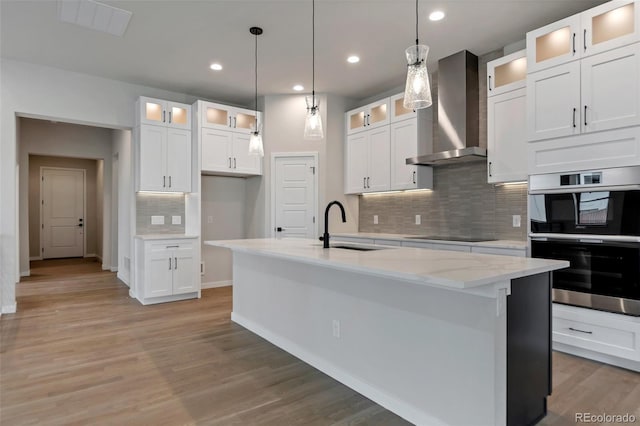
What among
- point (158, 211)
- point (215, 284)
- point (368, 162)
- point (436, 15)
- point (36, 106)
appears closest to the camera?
point (436, 15)

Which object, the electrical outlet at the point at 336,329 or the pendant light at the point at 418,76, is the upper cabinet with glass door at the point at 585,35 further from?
the electrical outlet at the point at 336,329

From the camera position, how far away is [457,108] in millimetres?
4062

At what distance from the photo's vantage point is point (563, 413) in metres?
2.15

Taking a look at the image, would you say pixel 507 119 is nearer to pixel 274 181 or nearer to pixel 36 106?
pixel 274 181

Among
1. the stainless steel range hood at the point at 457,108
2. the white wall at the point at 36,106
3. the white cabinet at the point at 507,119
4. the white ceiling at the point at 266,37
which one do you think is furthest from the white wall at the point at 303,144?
the white cabinet at the point at 507,119

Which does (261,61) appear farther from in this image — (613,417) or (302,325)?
(613,417)

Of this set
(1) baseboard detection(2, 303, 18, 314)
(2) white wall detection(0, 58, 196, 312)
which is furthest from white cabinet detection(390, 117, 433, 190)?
(1) baseboard detection(2, 303, 18, 314)

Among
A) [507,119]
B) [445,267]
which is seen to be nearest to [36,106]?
[445,267]

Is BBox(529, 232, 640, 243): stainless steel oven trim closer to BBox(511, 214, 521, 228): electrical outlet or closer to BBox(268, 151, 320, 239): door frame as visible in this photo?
BBox(511, 214, 521, 228): electrical outlet

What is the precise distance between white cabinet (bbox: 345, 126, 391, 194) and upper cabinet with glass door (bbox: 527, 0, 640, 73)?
6.61 ft

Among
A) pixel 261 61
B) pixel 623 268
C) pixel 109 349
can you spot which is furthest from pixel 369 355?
pixel 261 61

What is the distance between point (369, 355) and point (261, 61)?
3.50 metres

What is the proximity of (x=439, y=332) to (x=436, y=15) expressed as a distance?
2767 millimetres

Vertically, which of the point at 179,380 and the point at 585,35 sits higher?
the point at 585,35
